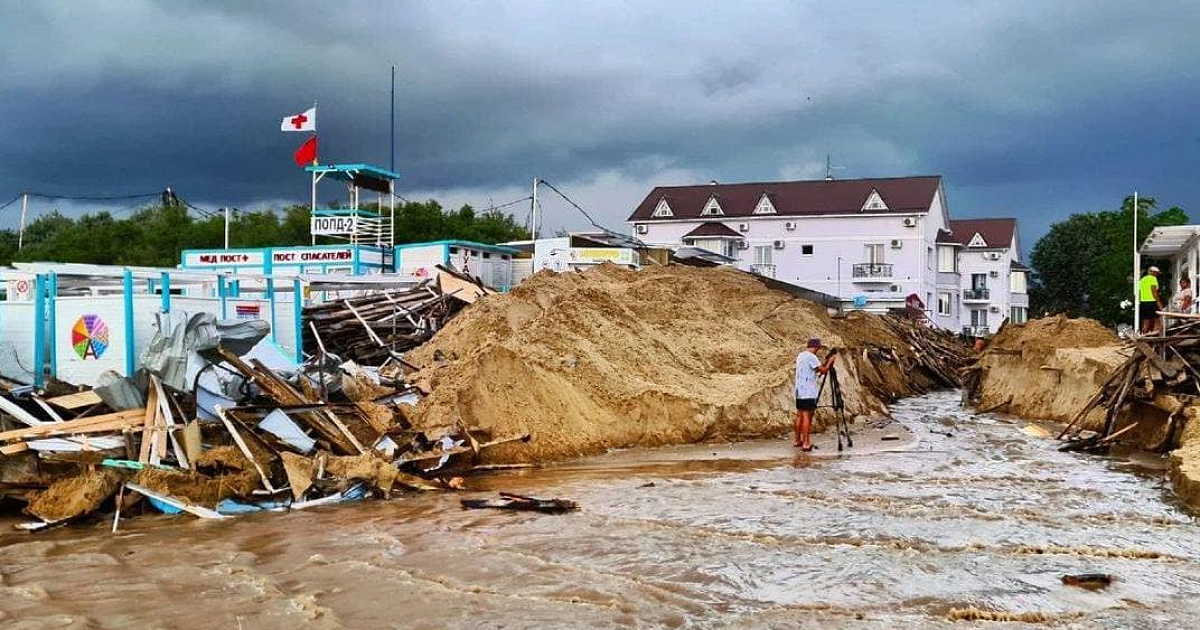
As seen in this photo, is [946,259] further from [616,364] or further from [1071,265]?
[616,364]

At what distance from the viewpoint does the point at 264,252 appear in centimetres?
3594

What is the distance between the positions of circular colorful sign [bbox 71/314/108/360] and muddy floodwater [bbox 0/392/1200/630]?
3.35 meters

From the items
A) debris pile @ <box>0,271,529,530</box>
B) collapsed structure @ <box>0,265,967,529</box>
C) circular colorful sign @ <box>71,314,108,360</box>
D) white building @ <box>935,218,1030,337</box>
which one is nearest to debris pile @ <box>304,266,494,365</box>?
collapsed structure @ <box>0,265,967,529</box>

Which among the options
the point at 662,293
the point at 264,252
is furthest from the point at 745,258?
the point at 662,293

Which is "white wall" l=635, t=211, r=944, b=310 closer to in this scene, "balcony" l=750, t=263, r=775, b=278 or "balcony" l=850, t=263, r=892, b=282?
"balcony" l=850, t=263, r=892, b=282

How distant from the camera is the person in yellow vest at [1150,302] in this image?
18.9m

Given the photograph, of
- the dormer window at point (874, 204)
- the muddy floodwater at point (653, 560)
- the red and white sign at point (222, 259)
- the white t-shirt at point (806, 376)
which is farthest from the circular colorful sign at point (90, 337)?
the dormer window at point (874, 204)

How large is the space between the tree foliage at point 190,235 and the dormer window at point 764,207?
1637 cm

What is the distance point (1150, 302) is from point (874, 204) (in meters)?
39.3

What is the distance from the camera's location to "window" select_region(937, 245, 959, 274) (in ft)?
200

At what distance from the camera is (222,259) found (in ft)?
120

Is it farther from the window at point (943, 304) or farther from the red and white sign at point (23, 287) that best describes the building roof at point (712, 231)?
the red and white sign at point (23, 287)

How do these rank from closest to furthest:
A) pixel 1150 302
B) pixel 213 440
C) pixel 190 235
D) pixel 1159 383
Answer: pixel 213 440
pixel 1159 383
pixel 1150 302
pixel 190 235

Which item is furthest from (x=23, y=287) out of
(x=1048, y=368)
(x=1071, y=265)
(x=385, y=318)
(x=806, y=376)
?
(x=1071, y=265)
